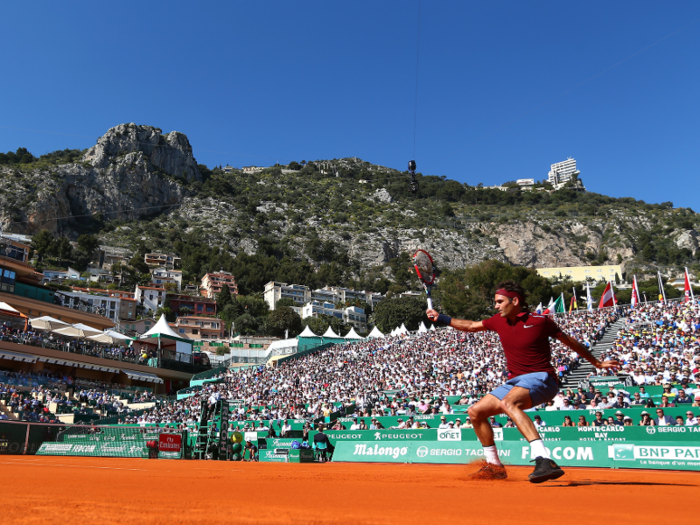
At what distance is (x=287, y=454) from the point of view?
1736 cm

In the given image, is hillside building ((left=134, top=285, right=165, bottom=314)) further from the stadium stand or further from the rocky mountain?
the stadium stand

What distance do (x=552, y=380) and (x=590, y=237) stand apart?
559 ft

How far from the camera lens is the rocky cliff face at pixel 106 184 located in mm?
118188

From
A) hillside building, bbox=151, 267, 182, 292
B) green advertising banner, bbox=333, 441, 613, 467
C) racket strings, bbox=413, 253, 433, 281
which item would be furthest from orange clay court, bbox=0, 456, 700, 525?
hillside building, bbox=151, 267, 182, 292

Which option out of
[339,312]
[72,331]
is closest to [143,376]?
[72,331]

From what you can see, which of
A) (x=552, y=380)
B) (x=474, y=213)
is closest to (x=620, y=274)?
(x=474, y=213)

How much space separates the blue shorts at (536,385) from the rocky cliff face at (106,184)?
131 metres

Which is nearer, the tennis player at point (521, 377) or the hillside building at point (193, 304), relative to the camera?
the tennis player at point (521, 377)

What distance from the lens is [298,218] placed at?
164 meters

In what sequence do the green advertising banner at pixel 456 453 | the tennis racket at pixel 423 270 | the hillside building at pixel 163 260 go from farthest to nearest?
the hillside building at pixel 163 260
the green advertising banner at pixel 456 453
the tennis racket at pixel 423 270

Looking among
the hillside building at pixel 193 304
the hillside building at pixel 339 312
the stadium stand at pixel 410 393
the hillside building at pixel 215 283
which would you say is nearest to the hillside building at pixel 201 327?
the hillside building at pixel 193 304

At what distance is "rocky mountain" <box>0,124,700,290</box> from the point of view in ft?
424

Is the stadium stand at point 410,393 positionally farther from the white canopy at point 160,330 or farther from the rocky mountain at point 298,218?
the rocky mountain at point 298,218

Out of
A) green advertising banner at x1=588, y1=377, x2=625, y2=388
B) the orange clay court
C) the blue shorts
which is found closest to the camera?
the orange clay court
